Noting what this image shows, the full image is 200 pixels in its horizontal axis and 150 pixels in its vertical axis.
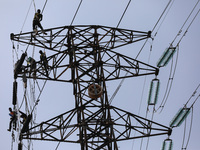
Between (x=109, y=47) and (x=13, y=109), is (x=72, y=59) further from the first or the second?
(x=13, y=109)

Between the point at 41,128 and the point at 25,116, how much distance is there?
3057mm

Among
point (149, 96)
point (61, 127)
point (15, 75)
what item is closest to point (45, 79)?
point (15, 75)

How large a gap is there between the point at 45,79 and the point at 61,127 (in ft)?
9.64

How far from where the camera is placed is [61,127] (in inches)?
885

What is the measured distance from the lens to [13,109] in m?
25.5

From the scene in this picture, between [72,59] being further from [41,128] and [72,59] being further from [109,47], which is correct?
[41,128]

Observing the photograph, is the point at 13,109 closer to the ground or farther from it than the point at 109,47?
closer to the ground

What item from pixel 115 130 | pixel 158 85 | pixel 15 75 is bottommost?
pixel 115 130

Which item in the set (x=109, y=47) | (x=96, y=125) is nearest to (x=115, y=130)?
(x=96, y=125)

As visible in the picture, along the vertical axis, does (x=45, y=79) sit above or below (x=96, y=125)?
above

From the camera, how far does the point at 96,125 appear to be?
22516 millimetres

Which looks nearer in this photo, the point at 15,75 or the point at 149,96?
the point at 149,96

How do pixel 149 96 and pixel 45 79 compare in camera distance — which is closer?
pixel 149 96

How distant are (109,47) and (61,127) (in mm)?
4440
